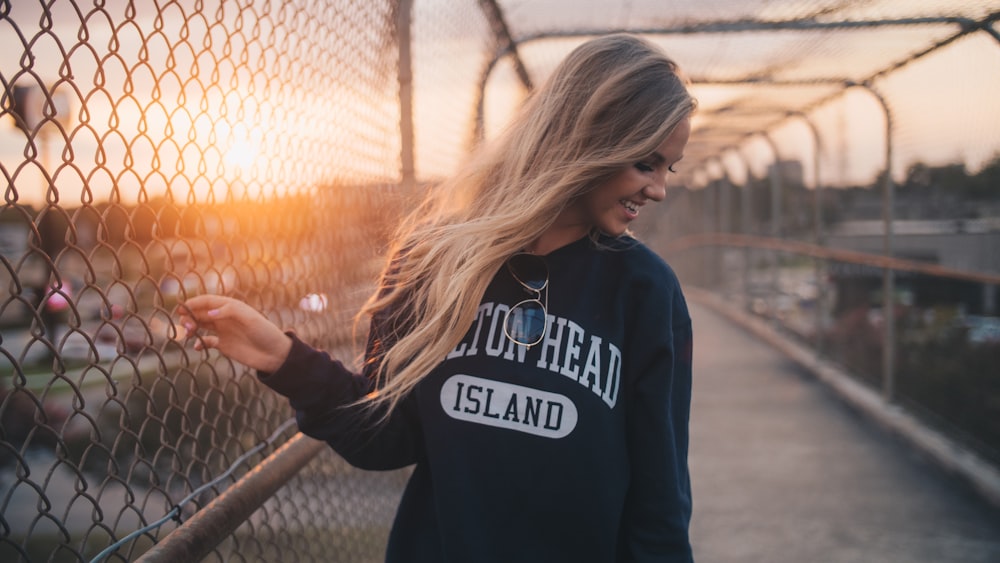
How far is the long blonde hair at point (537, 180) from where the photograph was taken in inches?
66.7

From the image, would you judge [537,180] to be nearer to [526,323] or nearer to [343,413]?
[526,323]

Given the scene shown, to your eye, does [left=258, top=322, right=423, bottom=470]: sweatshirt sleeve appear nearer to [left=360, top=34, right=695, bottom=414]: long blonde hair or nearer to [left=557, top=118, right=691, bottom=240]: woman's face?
[left=360, top=34, right=695, bottom=414]: long blonde hair

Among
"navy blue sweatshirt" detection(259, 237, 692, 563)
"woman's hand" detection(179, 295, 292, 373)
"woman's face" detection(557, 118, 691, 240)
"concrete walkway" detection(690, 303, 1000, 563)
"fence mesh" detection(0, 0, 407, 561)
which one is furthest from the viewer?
"concrete walkway" detection(690, 303, 1000, 563)

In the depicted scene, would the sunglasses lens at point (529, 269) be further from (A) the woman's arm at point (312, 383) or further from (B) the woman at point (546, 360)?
(A) the woman's arm at point (312, 383)

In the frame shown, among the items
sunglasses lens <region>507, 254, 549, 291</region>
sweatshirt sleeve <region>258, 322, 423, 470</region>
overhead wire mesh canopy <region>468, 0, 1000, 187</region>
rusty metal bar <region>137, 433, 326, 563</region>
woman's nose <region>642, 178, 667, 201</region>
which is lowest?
rusty metal bar <region>137, 433, 326, 563</region>

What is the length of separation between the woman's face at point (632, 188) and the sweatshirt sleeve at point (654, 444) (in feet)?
0.59

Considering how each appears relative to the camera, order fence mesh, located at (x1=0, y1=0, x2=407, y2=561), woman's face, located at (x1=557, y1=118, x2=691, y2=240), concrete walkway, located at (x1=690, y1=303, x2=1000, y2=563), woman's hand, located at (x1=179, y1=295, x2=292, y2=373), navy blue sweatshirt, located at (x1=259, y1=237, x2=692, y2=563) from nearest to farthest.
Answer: fence mesh, located at (x1=0, y1=0, x2=407, y2=561), woman's hand, located at (x1=179, y1=295, x2=292, y2=373), navy blue sweatshirt, located at (x1=259, y1=237, x2=692, y2=563), woman's face, located at (x1=557, y1=118, x2=691, y2=240), concrete walkway, located at (x1=690, y1=303, x2=1000, y2=563)

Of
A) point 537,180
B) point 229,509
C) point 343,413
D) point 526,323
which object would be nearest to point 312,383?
point 343,413

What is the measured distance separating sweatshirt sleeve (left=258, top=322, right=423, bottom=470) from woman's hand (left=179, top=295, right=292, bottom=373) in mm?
35

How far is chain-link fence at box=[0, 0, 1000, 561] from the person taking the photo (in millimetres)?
1227

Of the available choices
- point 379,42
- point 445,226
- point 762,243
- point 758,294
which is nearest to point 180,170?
point 445,226

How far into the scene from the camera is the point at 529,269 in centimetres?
175

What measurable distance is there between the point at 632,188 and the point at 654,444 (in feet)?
1.73

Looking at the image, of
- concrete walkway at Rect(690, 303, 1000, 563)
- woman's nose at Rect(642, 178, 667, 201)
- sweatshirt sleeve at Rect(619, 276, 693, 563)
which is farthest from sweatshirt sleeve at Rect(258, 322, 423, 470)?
concrete walkway at Rect(690, 303, 1000, 563)
